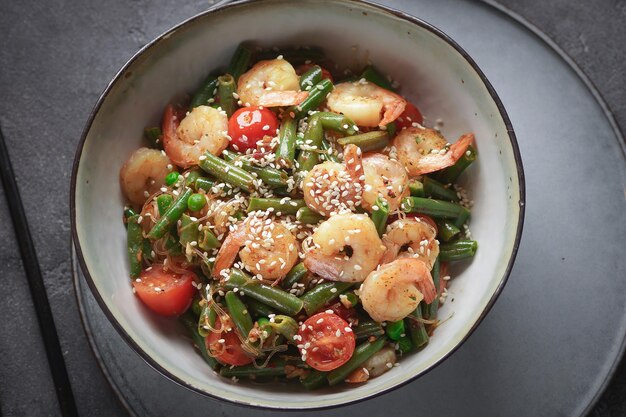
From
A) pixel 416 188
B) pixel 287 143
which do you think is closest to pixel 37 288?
pixel 287 143

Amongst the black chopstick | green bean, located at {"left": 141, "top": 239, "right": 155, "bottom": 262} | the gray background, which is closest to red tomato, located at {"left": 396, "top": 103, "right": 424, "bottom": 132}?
the gray background

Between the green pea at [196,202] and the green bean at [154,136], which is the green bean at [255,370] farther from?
the green bean at [154,136]

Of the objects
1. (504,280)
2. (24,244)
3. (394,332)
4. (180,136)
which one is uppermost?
(504,280)

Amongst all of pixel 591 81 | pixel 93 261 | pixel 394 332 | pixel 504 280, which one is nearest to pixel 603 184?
pixel 591 81

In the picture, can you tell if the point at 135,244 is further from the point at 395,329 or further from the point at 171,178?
the point at 395,329

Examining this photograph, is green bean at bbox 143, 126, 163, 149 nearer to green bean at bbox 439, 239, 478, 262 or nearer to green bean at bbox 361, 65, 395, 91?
green bean at bbox 361, 65, 395, 91

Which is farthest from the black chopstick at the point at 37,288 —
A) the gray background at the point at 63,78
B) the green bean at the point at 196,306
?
the green bean at the point at 196,306

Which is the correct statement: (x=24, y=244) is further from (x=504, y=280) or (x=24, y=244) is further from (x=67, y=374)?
(x=504, y=280)

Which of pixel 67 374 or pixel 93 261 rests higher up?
pixel 93 261
